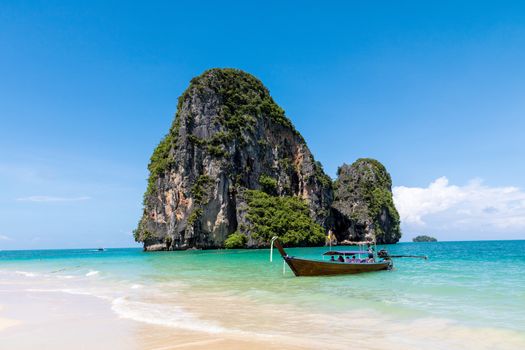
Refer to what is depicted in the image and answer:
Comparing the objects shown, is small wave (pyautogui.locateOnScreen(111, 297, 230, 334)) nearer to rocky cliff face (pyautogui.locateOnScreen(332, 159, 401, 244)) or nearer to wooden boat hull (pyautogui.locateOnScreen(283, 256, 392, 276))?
wooden boat hull (pyautogui.locateOnScreen(283, 256, 392, 276))

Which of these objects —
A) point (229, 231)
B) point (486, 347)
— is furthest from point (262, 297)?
point (229, 231)

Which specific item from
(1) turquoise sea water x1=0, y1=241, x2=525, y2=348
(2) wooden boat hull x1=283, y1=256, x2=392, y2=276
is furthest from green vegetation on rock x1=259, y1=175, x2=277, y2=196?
(1) turquoise sea water x1=0, y1=241, x2=525, y2=348

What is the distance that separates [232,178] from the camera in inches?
2554

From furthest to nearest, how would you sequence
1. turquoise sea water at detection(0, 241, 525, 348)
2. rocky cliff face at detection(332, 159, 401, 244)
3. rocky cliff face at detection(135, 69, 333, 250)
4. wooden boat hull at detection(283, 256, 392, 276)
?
rocky cliff face at detection(332, 159, 401, 244) → rocky cliff face at detection(135, 69, 333, 250) → wooden boat hull at detection(283, 256, 392, 276) → turquoise sea water at detection(0, 241, 525, 348)

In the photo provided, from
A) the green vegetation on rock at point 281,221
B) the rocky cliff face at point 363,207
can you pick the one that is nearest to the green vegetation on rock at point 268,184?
the green vegetation on rock at point 281,221

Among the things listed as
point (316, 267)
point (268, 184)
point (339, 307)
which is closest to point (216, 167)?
point (268, 184)

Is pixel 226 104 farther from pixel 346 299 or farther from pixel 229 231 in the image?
pixel 346 299

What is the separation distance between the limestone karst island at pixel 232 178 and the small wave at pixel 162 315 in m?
48.4

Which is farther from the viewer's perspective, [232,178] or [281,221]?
[281,221]

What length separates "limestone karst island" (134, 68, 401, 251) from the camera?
61.4 m

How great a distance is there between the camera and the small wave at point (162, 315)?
8.25 m

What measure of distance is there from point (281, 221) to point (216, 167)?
550 inches

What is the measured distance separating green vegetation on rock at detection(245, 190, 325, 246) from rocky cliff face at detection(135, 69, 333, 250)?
1.77m

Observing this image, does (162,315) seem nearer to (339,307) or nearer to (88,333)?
(88,333)
